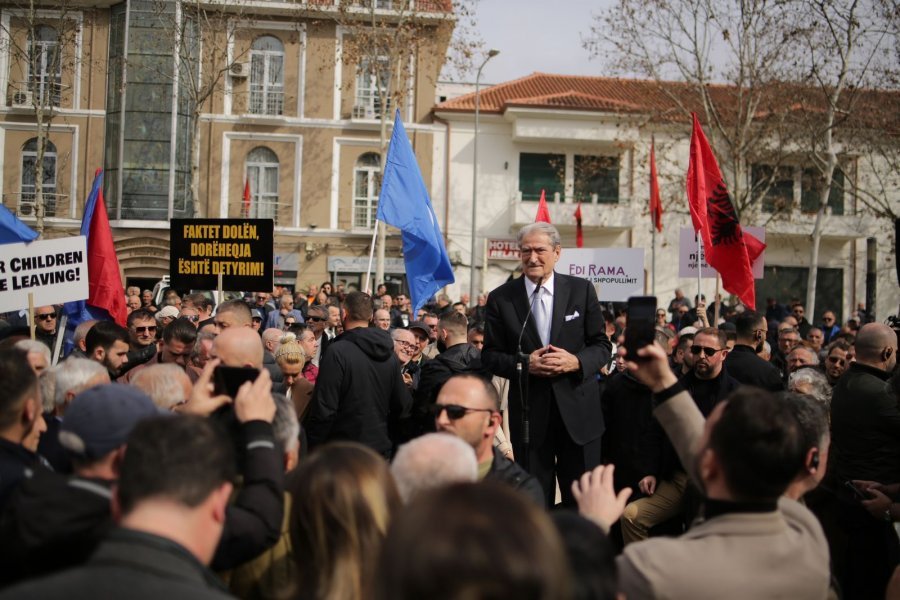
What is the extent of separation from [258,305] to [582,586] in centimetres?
1371

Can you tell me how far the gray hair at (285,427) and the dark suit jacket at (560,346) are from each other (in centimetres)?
194

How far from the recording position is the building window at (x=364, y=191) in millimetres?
34156

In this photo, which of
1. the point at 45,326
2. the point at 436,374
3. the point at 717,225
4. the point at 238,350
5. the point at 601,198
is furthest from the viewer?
the point at 601,198

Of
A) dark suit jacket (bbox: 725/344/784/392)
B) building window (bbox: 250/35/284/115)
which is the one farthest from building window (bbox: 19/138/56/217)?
dark suit jacket (bbox: 725/344/784/392)

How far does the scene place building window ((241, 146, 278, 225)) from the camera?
111ft

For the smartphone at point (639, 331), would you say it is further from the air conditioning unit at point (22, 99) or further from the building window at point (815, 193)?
the air conditioning unit at point (22, 99)

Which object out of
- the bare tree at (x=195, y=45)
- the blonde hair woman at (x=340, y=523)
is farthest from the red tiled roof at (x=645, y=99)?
the blonde hair woman at (x=340, y=523)

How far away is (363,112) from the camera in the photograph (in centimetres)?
3438

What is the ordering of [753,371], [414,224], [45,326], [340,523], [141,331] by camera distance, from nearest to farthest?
[340,523] < [753,371] < [141,331] < [45,326] < [414,224]

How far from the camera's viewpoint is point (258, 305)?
15539mm

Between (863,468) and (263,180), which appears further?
(263,180)

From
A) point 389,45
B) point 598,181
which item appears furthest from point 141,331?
point 598,181

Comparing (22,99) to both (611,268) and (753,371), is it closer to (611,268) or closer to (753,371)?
(611,268)

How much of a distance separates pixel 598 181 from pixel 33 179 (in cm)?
2092
